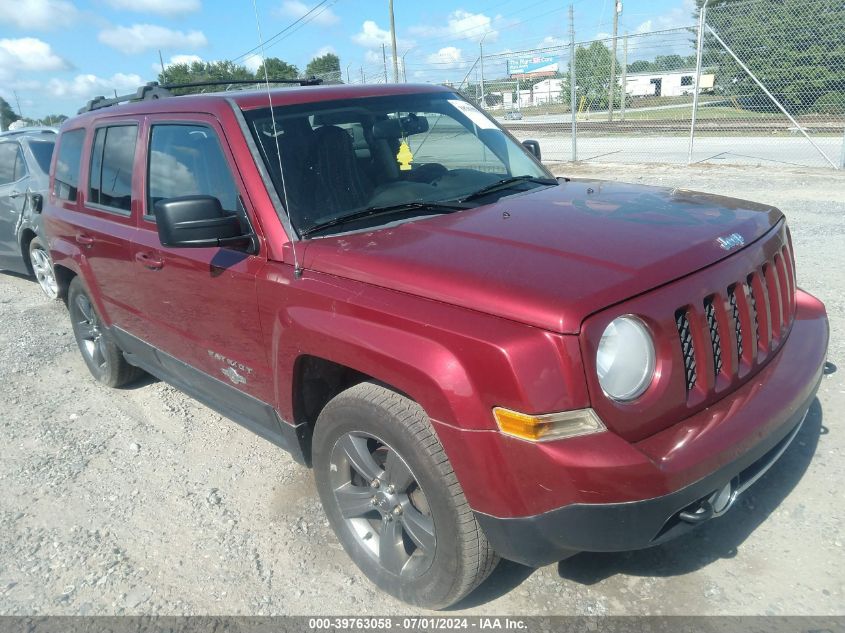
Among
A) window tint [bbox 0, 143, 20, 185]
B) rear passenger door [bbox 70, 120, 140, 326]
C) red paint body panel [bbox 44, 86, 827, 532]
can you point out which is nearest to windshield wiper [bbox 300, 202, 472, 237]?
red paint body panel [bbox 44, 86, 827, 532]

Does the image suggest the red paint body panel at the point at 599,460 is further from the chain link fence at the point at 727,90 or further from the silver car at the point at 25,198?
the chain link fence at the point at 727,90

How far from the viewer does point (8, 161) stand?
7.85 metres

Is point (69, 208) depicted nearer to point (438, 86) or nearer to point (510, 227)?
point (438, 86)

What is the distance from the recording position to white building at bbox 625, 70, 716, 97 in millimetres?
16406

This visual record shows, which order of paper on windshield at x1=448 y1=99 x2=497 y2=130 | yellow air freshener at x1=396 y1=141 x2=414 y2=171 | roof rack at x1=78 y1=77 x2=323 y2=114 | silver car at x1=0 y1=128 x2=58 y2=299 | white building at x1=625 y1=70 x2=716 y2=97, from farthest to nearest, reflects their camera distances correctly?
white building at x1=625 y1=70 x2=716 y2=97 → silver car at x1=0 y1=128 x2=58 y2=299 → roof rack at x1=78 y1=77 x2=323 y2=114 → paper on windshield at x1=448 y1=99 x2=497 y2=130 → yellow air freshener at x1=396 y1=141 x2=414 y2=171

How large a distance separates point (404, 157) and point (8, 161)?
6.55 m

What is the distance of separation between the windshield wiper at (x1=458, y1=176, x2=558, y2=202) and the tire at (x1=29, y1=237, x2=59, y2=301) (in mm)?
5849

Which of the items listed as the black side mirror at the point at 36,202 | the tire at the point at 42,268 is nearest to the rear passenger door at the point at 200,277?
the black side mirror at the point at 36,202

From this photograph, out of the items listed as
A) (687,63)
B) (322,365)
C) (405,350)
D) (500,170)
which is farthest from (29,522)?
(687,63)

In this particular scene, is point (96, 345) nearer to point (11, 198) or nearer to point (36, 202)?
point (36, 202)

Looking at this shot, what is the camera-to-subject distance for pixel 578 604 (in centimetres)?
258

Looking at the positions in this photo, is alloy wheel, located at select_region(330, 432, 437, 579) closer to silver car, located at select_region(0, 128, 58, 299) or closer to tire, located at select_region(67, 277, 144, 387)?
tire, located at select_region(67, 277, 144, 387)

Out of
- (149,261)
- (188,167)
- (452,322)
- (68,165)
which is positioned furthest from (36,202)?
(452,322)

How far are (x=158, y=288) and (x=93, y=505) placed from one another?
3.86 feet
